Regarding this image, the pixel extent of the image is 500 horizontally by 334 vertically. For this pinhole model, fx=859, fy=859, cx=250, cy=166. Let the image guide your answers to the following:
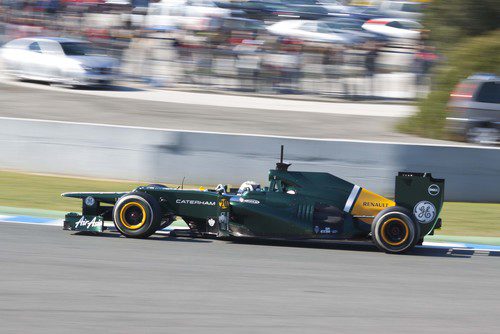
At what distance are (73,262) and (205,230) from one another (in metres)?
1.81

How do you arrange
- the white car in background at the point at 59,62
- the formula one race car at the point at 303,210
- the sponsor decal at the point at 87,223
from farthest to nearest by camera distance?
the white car in background at the point at 59,62
the sponsor decal at the point at 87,223
the formula one race car at the point at 303,210

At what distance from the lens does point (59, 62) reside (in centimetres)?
2372

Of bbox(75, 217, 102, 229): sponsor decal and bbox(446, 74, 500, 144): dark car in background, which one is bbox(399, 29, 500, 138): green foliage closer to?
bbox(446, 74, 500, 144): dark car in background

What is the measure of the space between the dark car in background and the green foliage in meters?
0.48

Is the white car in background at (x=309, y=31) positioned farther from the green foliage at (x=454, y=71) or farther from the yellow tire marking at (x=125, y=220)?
the yellow tire marking at (x=125, y=220)

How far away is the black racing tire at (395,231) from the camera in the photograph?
8750mm

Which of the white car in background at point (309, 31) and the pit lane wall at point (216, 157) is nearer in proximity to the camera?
the pit lane wall at point (216, 157)

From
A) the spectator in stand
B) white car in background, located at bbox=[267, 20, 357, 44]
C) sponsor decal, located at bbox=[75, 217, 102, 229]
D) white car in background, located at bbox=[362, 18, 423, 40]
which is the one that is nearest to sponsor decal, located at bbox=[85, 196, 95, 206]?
sponsor decal, located at bbox=[75, 217, 102, 229]

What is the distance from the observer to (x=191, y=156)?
1302cm

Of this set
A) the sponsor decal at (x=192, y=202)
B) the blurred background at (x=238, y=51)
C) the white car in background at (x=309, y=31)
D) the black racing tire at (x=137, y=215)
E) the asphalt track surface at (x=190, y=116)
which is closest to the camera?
the black racing tire at (x=137, y=215)

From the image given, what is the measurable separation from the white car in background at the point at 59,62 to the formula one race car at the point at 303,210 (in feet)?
48.8

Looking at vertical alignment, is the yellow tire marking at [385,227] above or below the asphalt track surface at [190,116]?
below

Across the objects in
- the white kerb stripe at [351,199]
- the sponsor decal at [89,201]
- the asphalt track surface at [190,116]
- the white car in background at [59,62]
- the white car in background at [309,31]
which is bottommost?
the sponsor decal at [89,201]

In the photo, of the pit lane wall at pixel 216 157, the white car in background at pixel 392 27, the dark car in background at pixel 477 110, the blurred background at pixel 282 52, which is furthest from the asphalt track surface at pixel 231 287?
the white car in background at pixel 392 27
